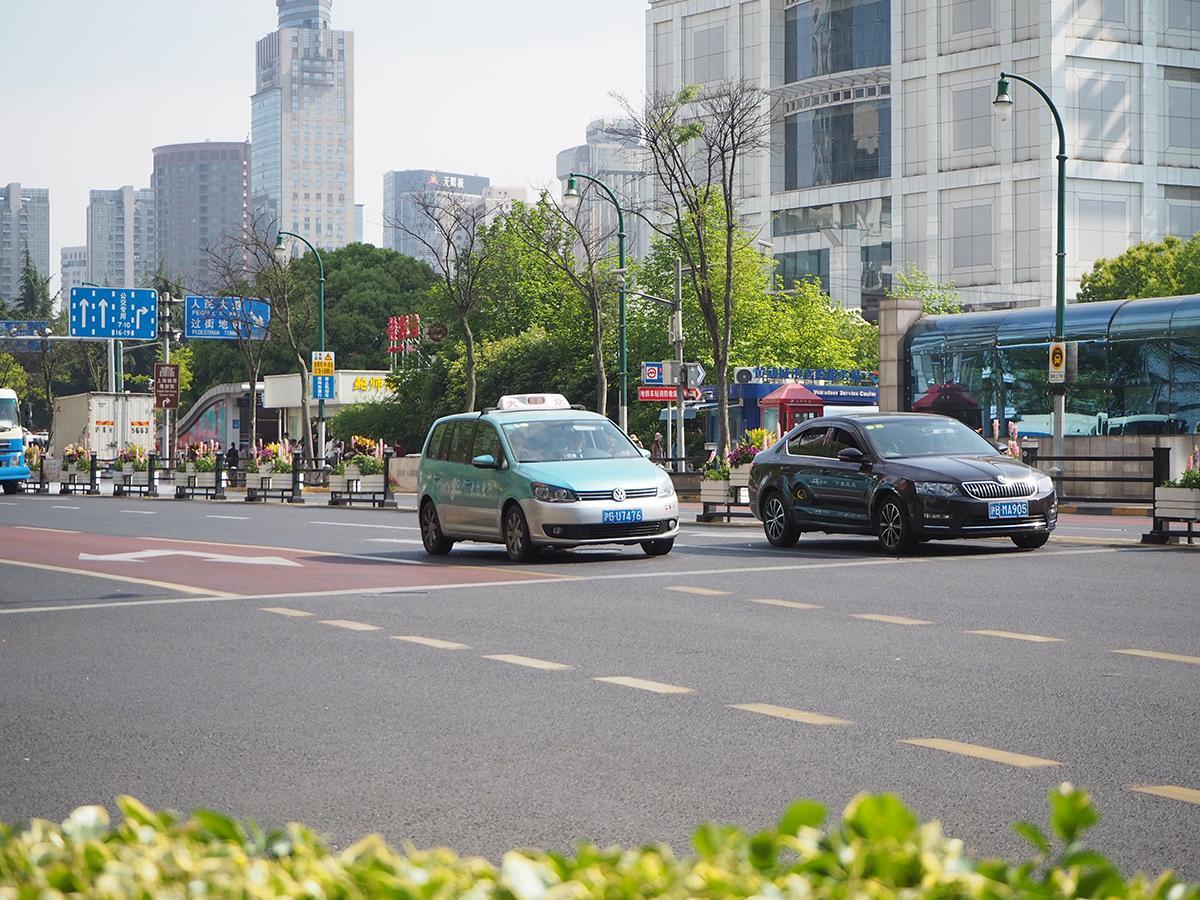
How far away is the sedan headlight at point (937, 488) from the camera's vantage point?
62.3 ft

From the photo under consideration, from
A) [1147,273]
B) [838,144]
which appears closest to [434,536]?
[1147,273]

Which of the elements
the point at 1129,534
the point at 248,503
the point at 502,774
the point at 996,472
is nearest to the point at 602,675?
the point at 502,774

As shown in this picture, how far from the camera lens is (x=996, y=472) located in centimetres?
1925

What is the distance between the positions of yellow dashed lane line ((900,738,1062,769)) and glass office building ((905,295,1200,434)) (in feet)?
80.3

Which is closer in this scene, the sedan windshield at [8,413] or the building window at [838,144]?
the sedan windshield at [8,413]

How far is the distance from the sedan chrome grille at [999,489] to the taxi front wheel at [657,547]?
129 inches

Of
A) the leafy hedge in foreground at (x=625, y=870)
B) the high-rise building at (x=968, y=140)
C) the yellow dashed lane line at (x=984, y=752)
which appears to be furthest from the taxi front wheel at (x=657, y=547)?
the high-rise building at (x=968, y=140)

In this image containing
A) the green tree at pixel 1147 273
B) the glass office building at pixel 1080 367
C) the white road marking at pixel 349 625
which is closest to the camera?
the white road marking at pixel 349 625

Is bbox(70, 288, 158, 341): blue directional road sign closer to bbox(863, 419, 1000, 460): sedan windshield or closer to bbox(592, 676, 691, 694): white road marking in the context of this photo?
bbox(863, 419, 1000, 460): sedan windshield

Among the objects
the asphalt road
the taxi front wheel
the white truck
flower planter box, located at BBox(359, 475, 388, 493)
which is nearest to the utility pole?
flower planter box, located at BBox(359, 475, 388, 493)

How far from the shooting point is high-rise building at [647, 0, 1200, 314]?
7975 centimetres

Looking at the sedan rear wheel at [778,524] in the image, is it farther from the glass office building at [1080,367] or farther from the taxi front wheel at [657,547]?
the glass office building at [1080,367]

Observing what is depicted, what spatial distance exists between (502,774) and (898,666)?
12.4ft

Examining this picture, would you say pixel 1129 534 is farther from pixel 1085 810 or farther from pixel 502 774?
pixel 1085 810
